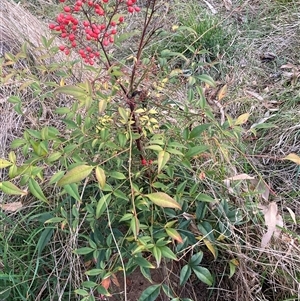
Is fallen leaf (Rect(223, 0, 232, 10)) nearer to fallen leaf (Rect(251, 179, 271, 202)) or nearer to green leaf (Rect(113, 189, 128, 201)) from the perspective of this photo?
fallen leaf (Rect(251, 179, 271, 202))

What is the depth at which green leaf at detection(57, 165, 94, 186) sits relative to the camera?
3.14ft

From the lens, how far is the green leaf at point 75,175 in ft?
3.14

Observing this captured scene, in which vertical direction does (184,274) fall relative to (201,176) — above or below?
below

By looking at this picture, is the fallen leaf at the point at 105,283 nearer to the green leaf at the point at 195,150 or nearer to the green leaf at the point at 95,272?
the green leaf at the point at 95,272

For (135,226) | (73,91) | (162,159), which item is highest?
(73,91)

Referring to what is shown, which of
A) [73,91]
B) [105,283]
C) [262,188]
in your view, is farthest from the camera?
[262,188]

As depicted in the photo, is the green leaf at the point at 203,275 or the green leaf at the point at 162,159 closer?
the green leaf at the point at 162,159

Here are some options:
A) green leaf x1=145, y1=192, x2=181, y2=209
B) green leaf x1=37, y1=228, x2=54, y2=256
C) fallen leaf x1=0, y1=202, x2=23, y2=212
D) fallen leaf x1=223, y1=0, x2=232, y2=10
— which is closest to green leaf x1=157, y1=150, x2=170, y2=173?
green leaf x1=145, y1=192, x2=181, y2=209

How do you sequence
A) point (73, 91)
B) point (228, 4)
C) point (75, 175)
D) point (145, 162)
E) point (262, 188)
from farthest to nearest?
point (228, 4), point (262, 188), point (145, 162), point (73, 91), point (75, 175)

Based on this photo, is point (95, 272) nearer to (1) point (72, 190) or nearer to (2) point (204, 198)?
(1) point (72, 190)

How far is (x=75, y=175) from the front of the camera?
3.17 ft

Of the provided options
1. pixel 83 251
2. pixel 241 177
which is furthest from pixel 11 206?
pixel 241 177

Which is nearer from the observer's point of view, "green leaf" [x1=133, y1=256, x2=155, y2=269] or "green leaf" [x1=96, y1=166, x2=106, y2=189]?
"green leaf" [x1=96, y1=166, x2=106, y2=189]

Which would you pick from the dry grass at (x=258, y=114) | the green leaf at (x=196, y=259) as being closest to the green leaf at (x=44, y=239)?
the dry grass at (x=258, y=114)
